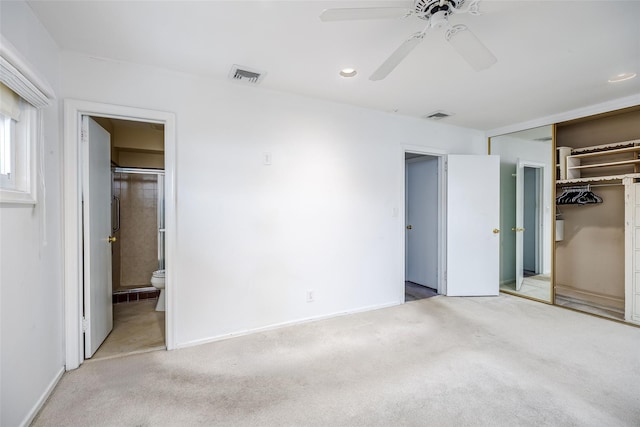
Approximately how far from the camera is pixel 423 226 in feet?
14.8

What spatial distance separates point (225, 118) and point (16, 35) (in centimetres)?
133

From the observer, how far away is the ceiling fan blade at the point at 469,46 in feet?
4.92

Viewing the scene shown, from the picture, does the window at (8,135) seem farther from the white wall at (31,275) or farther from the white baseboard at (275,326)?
the white baseboard at (275,326)

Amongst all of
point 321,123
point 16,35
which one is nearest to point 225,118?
point 321,123

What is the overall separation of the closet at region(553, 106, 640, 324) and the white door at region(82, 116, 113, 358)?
16.4ft

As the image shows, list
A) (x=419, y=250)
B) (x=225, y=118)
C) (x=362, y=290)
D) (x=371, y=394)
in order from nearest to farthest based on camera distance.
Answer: (x=371, y=394)
(x=225, y=118)
(x=362, y=290)
(x=419, y=250)

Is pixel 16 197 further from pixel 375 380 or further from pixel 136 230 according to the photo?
pixel 136 230

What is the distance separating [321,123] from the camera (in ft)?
10.2

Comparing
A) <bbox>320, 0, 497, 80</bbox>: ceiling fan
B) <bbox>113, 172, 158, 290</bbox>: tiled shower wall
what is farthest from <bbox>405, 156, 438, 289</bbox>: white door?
<bbox>113, 172, 158, 290</bbox>: tiled shower wall

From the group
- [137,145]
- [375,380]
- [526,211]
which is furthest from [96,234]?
[526,211]

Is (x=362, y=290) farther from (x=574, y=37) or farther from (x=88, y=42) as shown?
(x=88, y=42)

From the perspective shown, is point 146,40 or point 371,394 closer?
point 371,394

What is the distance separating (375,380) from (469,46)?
7.12ft

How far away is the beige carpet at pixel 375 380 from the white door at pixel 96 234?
36 centimetres
